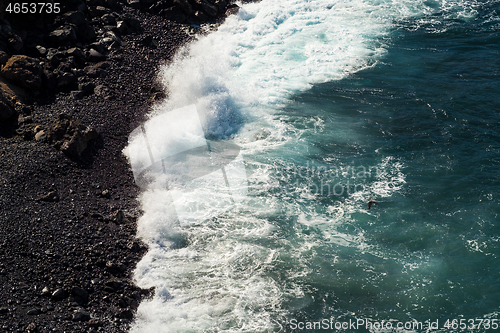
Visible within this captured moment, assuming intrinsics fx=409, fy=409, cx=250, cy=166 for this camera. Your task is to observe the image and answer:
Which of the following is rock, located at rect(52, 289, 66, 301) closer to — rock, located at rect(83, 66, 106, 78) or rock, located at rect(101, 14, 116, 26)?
rock, located at rect(83, 66, 106, 78)

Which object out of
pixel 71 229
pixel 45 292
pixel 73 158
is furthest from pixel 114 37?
pixel 45 292

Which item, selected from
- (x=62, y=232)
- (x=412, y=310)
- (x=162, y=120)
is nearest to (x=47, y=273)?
(x=62, y=232)

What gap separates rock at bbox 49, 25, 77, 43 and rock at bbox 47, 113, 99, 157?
6.06 metres

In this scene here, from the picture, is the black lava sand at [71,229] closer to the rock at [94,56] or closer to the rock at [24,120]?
the rock at [24,120]

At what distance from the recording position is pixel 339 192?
45.1 ft

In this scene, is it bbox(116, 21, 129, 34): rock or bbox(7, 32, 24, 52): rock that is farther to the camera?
bbox(116, 21, 129, 34): rock

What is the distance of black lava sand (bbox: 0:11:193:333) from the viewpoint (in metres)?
9.87

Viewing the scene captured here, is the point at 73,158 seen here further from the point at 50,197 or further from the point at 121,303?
the point at 121,303

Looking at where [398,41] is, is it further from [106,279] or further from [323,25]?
[106,279]

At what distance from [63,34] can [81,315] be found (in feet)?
45.1

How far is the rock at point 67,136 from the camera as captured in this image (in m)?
14.1

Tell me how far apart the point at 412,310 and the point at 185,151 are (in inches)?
381

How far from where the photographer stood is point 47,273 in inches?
412

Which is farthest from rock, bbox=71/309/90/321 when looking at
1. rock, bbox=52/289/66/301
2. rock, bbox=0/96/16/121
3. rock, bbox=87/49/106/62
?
rock, bbox=87/49/106/62
